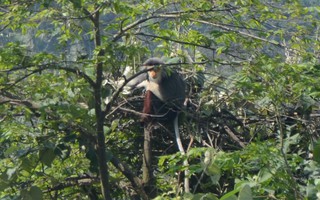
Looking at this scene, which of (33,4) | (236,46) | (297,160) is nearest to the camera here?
(297,160)

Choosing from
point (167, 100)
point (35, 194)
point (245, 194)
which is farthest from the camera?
point (167, 100)

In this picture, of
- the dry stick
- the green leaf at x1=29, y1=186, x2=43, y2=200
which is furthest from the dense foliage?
the dry stick

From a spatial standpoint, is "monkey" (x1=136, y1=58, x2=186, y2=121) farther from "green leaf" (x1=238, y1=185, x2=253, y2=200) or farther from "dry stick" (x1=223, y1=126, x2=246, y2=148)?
"green leaf" (x1=238, y1=185, x2=253, y2=200)

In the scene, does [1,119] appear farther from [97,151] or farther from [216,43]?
[216,43]

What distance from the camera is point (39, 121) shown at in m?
5.86

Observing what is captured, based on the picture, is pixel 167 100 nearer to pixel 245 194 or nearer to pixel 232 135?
pixel 232 135

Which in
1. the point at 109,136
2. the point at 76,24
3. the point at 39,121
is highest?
the point at 76,24

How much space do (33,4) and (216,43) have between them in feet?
4.87

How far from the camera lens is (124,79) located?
571cm

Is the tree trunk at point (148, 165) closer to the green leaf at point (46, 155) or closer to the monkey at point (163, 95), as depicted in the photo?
the monkey at point (163, 95)

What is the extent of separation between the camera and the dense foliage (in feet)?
16.7

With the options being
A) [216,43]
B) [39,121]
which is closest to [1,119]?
[39,121]

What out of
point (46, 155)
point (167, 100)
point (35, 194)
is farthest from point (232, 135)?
point (35, 194)

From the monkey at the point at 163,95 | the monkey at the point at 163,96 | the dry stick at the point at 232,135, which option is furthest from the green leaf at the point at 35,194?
the dry stick at the point at 232,135
